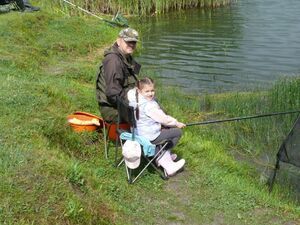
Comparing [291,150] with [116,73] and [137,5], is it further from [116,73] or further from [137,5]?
[137,5]

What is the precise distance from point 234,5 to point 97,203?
956 inches

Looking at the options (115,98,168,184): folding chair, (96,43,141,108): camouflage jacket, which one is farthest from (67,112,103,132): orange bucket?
(115,98,168,184): folding chair

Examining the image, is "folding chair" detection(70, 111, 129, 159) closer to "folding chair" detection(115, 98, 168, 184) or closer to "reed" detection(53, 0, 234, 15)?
"folding chair" detection(115, 98, 168, 184)

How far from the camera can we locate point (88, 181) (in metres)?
5.89

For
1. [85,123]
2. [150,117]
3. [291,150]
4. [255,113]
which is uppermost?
[150,117]

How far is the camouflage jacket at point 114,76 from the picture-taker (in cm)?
701

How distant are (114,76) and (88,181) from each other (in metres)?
1.72

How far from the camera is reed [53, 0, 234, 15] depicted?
24.0 m

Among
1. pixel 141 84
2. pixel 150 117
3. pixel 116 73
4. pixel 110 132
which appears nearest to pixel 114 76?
pixel 116 73

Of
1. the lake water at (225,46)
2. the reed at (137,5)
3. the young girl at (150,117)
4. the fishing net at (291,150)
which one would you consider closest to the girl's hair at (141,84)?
the young girl at (150,117)

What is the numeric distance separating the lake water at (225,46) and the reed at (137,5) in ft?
1.53

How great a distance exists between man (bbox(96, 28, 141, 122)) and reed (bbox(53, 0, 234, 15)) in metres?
16.5

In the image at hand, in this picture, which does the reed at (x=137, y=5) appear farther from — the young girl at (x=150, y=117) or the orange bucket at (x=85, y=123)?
the young girl at (x=150, y=117)

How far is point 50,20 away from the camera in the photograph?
1872cm
